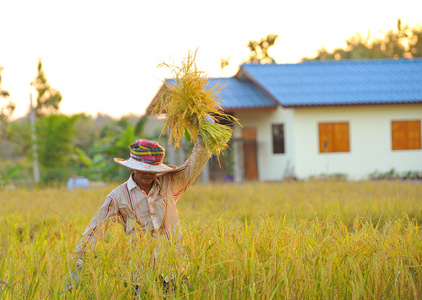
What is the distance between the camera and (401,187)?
1111 cm

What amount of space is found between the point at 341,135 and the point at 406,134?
2320 mm

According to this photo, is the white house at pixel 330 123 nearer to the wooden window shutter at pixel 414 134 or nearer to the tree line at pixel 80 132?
the wooden window shutter at pixel 414 134

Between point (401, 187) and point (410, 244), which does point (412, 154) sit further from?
point (410, 244)

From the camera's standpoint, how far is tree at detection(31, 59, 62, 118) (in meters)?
32.2

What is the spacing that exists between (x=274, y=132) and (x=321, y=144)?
74.1 inches

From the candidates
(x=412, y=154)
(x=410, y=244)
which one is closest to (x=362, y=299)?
(x=410, y=244)

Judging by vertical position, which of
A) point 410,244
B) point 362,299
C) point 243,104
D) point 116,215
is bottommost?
point 362,299

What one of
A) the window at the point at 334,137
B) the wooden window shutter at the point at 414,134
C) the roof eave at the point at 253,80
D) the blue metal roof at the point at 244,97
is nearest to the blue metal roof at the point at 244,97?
the blue metal roof at the point at 244,97

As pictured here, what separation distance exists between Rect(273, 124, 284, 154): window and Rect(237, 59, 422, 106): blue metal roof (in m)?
1.38

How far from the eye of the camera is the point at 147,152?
3.53 metres

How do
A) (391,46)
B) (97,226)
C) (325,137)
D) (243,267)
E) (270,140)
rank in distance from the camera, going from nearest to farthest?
(243,267)
(97,226)
(325,137)
(270,140)
(391,46)

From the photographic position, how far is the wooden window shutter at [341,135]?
1892 centimetres

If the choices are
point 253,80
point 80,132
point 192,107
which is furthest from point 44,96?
point 192,107

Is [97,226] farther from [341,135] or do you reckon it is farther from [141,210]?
[341,135]
